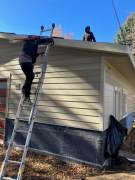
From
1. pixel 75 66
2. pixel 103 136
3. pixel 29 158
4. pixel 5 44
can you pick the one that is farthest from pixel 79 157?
pixel 5 44

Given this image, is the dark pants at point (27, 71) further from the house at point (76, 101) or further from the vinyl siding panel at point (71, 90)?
the house at point (76, 101)

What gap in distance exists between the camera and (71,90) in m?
4.16

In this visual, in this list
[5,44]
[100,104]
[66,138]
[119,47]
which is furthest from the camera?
[5,44]

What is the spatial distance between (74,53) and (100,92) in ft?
4.30

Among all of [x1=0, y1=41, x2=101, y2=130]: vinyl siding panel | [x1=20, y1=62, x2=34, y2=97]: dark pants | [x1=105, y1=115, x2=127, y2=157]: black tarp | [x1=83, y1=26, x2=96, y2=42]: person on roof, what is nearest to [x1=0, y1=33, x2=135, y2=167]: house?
[x1=0, y1=41, x2=101, y2=130]: vinyl siding panel

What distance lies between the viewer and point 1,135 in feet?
17.9

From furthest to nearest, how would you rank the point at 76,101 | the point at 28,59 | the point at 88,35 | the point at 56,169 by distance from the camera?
1. the point at 88,35
2. the point at 76,101
3. the point at 56,169
4. the point at 28,59

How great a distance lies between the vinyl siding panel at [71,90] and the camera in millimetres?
3873

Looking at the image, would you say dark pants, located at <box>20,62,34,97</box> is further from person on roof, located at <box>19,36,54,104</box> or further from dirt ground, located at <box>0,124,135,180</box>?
dirt ground, located at <box>0,124,135,180</box>

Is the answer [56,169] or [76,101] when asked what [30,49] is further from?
[56,169]

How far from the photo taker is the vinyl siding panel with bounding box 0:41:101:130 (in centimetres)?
387

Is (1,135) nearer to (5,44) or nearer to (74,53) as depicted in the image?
(5,44)

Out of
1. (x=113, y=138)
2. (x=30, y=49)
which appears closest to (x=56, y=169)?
(x=113, y=138)

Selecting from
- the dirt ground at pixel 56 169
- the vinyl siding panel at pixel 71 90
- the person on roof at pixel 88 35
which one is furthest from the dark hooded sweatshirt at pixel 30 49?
the dirt ground at pixel 56 169
